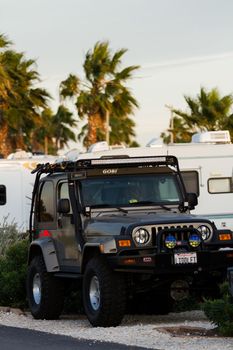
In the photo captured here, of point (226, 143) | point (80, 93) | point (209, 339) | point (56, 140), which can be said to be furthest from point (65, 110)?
point (209, 339)

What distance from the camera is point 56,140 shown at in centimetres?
8312

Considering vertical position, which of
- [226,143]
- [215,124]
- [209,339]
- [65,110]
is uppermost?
[65,110]

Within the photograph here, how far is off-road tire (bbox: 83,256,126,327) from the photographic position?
14.3 meters

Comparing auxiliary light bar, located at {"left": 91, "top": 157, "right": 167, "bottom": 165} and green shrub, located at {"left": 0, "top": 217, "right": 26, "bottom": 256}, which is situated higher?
auxiliary light bar, located at {"left": 91, "top": 157, "right": 167, "bottom": 165}

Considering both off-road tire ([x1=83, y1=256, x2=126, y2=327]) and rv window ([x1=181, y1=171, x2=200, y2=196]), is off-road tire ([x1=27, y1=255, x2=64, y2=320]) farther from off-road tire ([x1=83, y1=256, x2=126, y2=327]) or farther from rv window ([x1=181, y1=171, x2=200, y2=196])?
rv window ([x1=181, y1=171, x2=200, y2=196])

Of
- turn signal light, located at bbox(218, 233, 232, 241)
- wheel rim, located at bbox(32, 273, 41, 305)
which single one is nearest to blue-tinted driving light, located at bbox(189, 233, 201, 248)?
turn signal light, located at bbox(218, 233, 232, 241)

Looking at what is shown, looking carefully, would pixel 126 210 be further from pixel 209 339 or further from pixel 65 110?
pixel 65 110

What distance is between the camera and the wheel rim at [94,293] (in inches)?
578

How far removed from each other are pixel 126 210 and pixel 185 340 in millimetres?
3358

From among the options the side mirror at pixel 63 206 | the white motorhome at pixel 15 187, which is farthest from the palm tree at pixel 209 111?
the side mirror at pixel 63 206

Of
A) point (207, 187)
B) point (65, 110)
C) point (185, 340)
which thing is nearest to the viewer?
point (185, 340)

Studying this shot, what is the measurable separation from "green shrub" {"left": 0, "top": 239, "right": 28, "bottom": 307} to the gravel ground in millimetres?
689

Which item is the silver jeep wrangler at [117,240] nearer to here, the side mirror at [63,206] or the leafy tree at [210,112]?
the side mirror at [63,206]

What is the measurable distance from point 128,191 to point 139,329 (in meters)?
2.53
